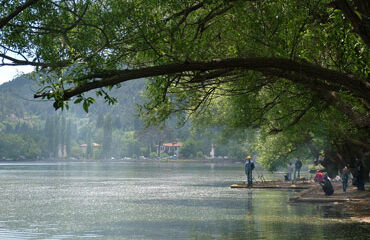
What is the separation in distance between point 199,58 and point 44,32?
3.64 m

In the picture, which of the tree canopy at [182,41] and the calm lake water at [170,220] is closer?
the tree canopy at [182,41]

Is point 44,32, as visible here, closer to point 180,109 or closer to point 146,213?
point 180,109

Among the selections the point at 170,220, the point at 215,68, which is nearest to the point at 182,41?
the point at 215,68

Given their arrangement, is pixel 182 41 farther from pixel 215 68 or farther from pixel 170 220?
pixel 170 220

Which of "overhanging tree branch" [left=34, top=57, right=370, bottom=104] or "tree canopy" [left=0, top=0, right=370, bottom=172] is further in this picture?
"tree canopy" [left=0, top=0, right=370, bottom=172]

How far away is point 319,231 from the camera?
53.3 ft

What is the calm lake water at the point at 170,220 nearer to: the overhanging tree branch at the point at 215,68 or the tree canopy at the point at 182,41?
the tree canopy at the point at 182,41

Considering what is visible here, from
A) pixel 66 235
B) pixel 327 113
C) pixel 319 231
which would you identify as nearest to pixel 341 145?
pixel 327 113

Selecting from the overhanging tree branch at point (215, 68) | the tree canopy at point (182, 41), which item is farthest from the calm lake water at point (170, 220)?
the overhanging tree branch at point (215, 68)

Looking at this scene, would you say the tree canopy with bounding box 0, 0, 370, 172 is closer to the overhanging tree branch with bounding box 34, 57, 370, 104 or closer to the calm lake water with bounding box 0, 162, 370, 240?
the overhanging tree branch with bounding box 34, 57, 370, 104

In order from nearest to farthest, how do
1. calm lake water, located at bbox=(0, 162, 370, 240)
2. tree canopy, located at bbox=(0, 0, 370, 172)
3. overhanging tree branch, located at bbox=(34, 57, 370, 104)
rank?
overhanging tree branch, located at bbox=(34, 57, 370, 104) → tree canopy, located at bbox=(0, 0, 370, 172) → calm lake water, located at bbox=(0, 162, 370, 240)

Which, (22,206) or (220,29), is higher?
(220,29)

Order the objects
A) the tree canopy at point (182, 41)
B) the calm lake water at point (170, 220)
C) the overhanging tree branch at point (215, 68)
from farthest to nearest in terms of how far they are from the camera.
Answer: the calm lake water at point (170, 220) → the tree canopy at point (182, 41) → the overhanging tree branch at point (215, 68)

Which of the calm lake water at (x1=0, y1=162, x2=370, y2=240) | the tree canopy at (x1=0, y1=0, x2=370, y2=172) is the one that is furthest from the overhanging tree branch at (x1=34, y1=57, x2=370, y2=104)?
the calm lake water at (x1=0, y1=162, x2=370, y2=240)
